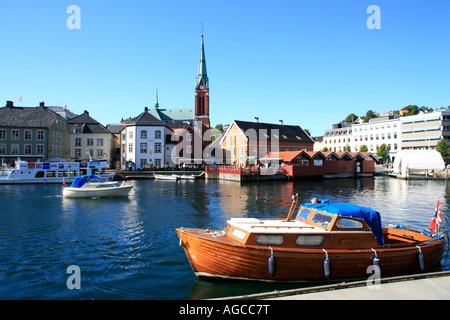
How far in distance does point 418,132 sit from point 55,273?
10353 centimetres

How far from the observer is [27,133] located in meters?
62.1

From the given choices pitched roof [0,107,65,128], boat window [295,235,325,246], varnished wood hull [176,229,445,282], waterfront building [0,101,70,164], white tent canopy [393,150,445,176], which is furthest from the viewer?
white tent canopy [393,150,445,176]

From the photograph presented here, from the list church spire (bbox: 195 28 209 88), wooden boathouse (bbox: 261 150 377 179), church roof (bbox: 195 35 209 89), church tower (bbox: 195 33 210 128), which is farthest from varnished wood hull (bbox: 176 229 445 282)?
church roof (bbox: 195 35 209 89)

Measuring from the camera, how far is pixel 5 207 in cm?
2828

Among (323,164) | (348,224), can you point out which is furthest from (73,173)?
(348,224)

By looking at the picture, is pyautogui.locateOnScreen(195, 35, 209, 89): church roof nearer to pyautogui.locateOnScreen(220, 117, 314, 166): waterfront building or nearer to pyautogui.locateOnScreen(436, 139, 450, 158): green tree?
pyautogui.locateOnScreen(220, 117, 314, 166): waterfront building

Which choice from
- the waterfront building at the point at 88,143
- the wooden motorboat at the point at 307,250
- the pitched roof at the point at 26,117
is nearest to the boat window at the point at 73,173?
the pitched roof at the point at 26,117

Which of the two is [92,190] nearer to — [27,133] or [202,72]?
[27,133]

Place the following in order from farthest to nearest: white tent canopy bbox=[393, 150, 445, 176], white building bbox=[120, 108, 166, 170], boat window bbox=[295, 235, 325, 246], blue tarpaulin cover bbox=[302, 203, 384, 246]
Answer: white building bbox=[120, 108, 166, 170] < white tent canopy bbox=[393, 150, 445, 176] < blue tarpaulin cover bbox=[302, 203, 384, 246] < boat window bbox=[295, 235, 325, 246]

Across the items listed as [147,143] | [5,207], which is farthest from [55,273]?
[147,143]

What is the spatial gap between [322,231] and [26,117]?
69.2 meters

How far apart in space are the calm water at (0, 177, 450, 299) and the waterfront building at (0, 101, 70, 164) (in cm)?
3351

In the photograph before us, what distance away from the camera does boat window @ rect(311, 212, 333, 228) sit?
1227cm

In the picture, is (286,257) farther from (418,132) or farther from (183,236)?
(418,132)
